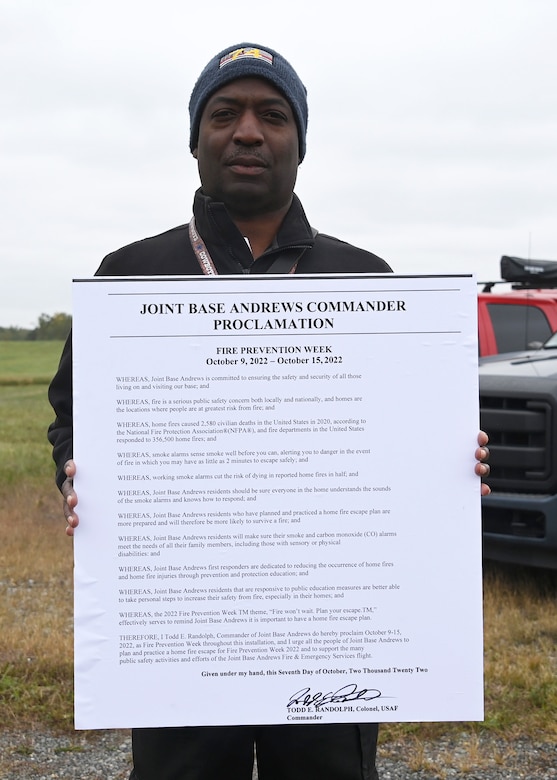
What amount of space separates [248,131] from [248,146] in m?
0.04

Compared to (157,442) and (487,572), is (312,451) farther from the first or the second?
(487,572)

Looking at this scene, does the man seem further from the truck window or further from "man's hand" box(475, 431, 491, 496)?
the truck window

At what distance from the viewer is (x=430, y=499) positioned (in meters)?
2.21

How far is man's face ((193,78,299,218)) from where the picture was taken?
230 centimetres

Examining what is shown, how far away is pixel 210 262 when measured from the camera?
240cm

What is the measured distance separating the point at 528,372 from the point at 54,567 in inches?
150

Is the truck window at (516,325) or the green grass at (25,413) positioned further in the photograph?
the green grass at (25,413)

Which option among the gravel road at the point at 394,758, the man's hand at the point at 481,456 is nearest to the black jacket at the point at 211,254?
the man's hand at the point at 481,456

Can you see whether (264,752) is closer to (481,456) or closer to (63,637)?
(481,456)

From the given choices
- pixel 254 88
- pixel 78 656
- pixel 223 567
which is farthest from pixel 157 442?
pixel 254 88

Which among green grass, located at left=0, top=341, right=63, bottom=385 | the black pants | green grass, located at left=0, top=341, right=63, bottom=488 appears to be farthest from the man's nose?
green grass, located at left=0, top=341, right=63, bottom=385

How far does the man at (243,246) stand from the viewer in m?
2.30
